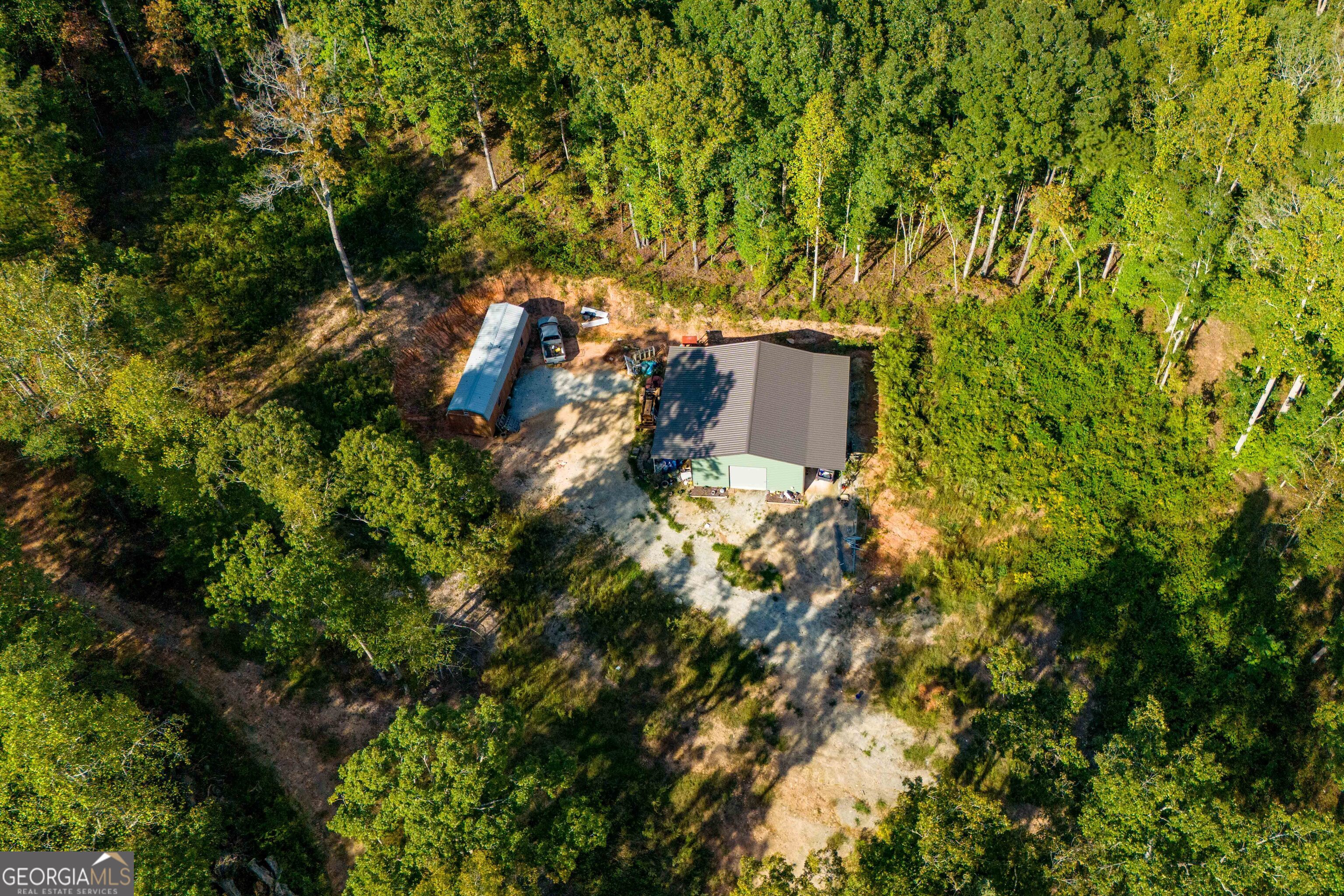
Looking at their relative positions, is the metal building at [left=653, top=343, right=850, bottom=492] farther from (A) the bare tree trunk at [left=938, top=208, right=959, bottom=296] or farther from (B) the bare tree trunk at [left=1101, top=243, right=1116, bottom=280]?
(B) the bare tree trunk at [left=1101, top=243, right=1116, bottom=280]

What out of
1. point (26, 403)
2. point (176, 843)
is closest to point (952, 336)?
point (176, 843)

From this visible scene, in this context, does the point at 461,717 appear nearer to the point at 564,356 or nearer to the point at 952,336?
the point at 564,356

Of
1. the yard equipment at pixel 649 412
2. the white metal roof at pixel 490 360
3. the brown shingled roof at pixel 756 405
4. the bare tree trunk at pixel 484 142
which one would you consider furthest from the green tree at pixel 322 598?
the bare tree trunk at pixel 484 142

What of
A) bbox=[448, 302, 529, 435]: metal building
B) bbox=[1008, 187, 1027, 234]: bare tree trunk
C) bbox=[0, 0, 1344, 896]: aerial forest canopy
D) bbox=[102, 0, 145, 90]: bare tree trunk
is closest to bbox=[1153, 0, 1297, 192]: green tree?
bbox=[0, 0, 1344, 896]: aerial forest canopy

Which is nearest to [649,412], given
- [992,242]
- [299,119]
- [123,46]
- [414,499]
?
[414,499]

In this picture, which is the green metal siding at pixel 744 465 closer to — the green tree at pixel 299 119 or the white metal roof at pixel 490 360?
the white metal roof at pixel 490 360

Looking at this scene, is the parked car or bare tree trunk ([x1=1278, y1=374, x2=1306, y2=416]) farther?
the parked car

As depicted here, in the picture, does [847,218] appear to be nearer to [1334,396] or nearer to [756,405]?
[756,405]
